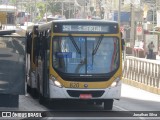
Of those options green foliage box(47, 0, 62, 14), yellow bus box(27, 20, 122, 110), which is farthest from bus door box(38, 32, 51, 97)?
green foliage box(47, 0, 62, 14)

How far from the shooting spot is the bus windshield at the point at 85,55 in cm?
1967

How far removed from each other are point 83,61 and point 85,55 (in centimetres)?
21

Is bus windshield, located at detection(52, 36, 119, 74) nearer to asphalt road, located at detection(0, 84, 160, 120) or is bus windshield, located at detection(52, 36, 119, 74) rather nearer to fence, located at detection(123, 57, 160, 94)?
asphalt road, located at detection(0, 84, 160, 120)

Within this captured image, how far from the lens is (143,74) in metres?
32.1

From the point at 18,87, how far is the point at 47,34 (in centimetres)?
276

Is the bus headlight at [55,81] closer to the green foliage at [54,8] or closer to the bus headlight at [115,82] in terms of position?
the bus headlight at [115,82]

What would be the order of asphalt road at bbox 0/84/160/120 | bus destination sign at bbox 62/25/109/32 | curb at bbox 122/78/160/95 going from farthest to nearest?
curb at bbox 122/78/160/95 < bus destination sign at bbox 62/25/109/32 < asphalt road at bbox 0/84/160/120

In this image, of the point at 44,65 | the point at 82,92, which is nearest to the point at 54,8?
the point at 44,65

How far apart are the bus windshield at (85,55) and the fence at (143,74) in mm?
9865

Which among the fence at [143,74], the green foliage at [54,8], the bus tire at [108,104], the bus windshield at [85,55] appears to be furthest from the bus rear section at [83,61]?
the green foliage at [54,8]

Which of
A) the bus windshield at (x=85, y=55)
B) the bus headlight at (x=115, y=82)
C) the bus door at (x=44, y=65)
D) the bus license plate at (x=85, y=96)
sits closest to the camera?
the bus license plate at (x=85, y=96)

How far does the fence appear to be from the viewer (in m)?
30.0

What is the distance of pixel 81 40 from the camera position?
65.3ft

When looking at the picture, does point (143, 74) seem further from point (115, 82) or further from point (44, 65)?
point (115, 82)
